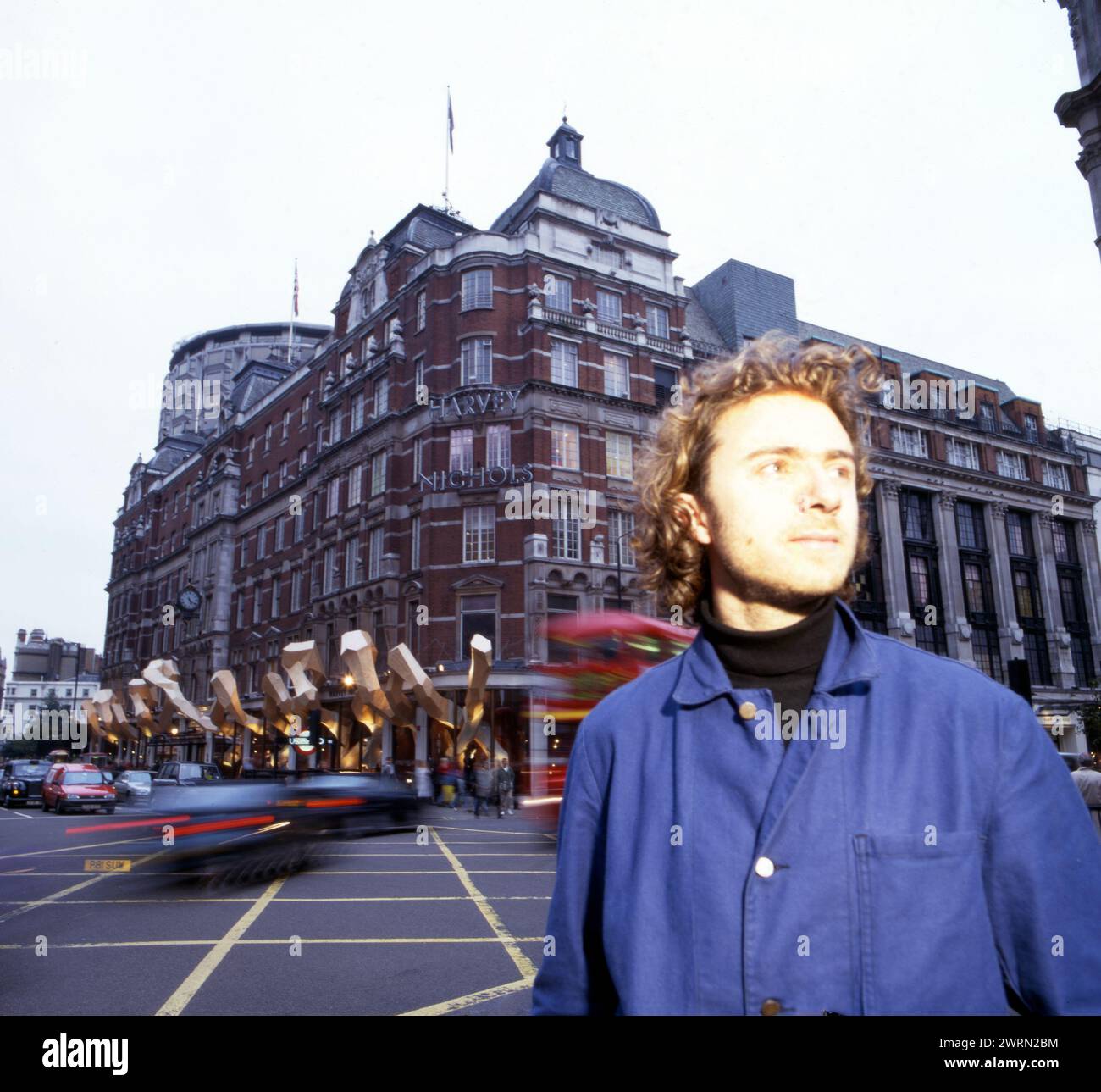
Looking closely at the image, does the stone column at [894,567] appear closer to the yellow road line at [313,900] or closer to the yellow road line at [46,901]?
the yellow road line at [313,900]

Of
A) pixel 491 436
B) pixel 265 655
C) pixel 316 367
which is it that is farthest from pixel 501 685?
pixel 316 367

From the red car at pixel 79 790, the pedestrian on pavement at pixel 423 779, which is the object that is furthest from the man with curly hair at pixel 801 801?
the red car at pixel 79 790

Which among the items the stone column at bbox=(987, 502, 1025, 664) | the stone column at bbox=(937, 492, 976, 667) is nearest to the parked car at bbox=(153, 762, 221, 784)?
the stone column at bbox=(937, 492, 976, 667)

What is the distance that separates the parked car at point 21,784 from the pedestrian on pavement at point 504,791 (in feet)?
57.0

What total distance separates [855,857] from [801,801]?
0.13 meters

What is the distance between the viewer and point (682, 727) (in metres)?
1.65

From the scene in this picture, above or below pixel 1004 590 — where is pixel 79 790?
below

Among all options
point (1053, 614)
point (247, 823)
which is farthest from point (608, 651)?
point (1053, 614)

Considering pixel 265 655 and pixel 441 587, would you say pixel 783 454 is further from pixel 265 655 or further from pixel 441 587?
pixel 265 655

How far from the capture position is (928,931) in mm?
1331

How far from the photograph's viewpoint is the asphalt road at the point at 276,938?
568 centimetres

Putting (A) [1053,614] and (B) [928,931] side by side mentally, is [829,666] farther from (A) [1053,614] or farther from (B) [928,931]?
(A) [1053,614]

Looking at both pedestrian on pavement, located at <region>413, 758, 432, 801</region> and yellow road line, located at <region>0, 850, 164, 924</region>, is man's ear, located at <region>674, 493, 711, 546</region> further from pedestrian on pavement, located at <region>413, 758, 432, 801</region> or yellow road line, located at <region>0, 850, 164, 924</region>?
pedestrian on pavement, located at <region>413, 758, 432, 801</region>

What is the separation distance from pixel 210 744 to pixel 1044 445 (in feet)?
177
